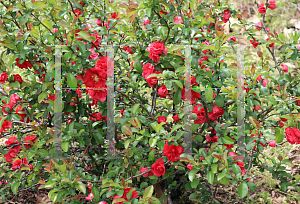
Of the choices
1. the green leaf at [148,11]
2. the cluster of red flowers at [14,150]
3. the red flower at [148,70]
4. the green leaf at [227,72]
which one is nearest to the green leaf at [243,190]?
the green leaf at [227,72]

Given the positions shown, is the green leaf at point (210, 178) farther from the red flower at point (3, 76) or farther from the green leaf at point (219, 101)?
the red flower at point (3, 76)

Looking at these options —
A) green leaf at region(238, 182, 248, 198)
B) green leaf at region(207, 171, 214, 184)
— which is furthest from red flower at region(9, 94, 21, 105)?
green leaf at region(238, 182, 248, 198)

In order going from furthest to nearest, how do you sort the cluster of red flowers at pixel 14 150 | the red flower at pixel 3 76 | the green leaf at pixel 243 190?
the cluster of red flowers at pixel 14 150
the red flower at pixel 3 76
the green leaf at pixel 243 190

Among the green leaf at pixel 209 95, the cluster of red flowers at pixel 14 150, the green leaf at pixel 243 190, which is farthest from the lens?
the cluster of red flowers at pixel 14 150

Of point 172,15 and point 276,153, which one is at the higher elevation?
point 172,15

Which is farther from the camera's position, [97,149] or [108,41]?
[97,149]

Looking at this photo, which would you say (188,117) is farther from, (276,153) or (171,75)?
(276,153)

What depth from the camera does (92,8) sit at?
5.04 feet

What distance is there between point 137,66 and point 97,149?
57 centimetres

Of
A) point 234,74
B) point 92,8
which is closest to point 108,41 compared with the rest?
point 92,8

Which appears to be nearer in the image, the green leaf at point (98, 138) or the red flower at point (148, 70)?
the red flower at point (148, 70)

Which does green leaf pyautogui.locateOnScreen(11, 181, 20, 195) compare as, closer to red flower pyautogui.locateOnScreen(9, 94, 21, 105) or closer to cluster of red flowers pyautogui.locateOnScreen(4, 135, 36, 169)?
cluster of red flowers pyautogui.locateOnScreen(4, 135, 36, 169)

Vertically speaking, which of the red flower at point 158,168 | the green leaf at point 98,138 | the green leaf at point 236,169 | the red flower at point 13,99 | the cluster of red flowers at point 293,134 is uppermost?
the red flower at point 13,99

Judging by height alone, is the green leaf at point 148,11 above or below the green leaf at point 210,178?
above
